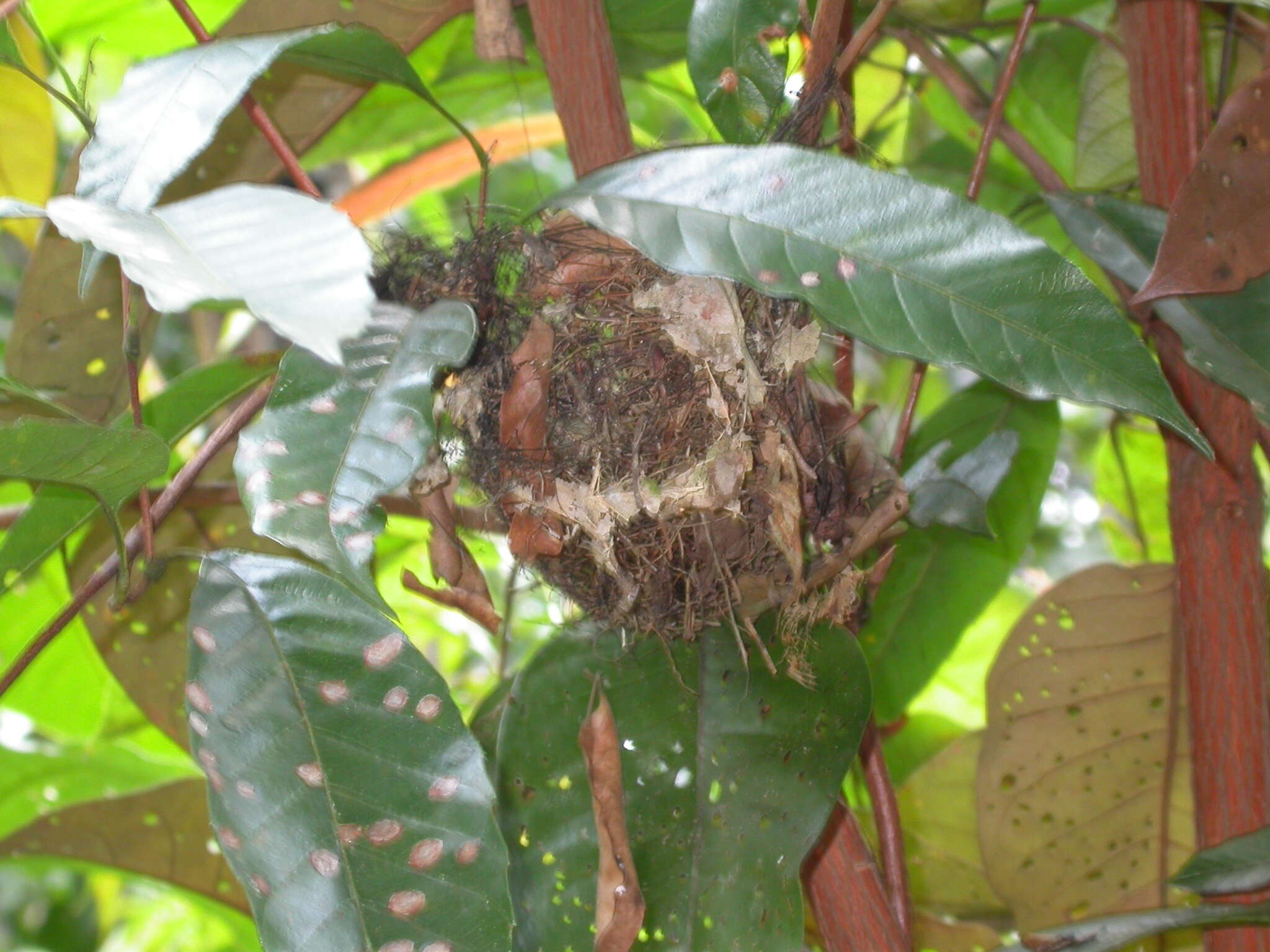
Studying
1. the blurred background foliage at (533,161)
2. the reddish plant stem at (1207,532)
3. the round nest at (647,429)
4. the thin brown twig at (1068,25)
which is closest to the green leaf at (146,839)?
the blurred background foliage at (533,161)

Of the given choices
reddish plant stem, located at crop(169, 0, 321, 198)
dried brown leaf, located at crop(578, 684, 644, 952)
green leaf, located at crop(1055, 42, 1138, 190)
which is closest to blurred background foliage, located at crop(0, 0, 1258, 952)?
green leaf, located at crop(1055, 42, 1138, 190)

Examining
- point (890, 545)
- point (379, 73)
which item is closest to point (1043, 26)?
point (890, 545)

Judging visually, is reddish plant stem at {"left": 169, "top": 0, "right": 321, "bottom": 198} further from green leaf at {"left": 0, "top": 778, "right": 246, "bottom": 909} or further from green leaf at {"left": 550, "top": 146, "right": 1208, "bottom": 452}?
green leaf at {"left": 0, "top": 778, "right": 246, "bottom": 909}

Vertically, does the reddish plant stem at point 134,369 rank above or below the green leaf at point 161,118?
below

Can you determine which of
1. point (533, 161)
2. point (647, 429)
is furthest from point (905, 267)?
point (533, 161)

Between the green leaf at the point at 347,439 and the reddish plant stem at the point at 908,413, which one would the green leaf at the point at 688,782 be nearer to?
the reddish plant stem at the point at 908,413

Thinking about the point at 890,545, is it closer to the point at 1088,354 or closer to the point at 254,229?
the point at 1088,354

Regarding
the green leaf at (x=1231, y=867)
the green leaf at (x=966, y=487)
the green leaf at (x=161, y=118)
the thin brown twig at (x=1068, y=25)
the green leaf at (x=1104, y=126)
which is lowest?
the green leaf at (x=1231, y=867)
